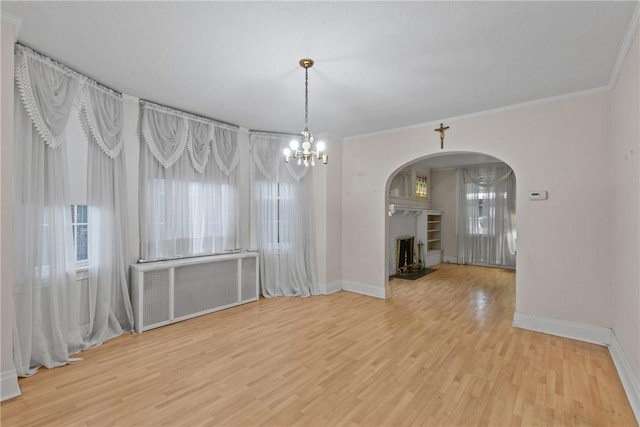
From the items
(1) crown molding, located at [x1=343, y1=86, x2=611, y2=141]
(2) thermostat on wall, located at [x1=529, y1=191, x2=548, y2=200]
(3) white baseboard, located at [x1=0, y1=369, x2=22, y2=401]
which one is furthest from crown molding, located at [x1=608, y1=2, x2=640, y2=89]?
(3) white baseboard, located at [x1=0, y1=369, x2=22, y2=401]

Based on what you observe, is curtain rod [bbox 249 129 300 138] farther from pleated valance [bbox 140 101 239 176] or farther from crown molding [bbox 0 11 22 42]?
crown molding [bbox 0 11 22 42]

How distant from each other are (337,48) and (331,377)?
2950mm

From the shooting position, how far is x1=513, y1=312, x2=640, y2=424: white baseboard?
2.36 meters

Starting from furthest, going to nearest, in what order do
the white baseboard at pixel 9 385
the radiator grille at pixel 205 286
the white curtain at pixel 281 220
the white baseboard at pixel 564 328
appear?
the white curtain at pixel 281 220 → the radiator grille at pixel 205 286 → the white baseboard at pixel 564 328 → the white baseboard at pixel 9 385

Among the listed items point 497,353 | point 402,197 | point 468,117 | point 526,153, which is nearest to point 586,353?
point 497,353

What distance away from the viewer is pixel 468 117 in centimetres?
439

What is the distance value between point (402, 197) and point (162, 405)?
22.1ft

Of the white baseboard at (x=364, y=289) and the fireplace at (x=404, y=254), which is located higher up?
the fireplace at (x=404, y=254)

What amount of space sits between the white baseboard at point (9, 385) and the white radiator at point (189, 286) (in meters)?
1.30

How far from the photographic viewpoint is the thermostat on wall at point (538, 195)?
12.4 ft

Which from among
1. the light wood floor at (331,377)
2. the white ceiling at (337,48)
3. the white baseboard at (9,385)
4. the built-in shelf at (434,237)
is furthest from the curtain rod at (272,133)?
the built-in shelf at (434,237)

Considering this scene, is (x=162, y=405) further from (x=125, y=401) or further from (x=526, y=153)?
(x=526, y=153)

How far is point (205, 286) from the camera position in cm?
434

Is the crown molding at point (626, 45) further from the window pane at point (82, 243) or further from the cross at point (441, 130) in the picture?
the window pane at point (82, 243)
